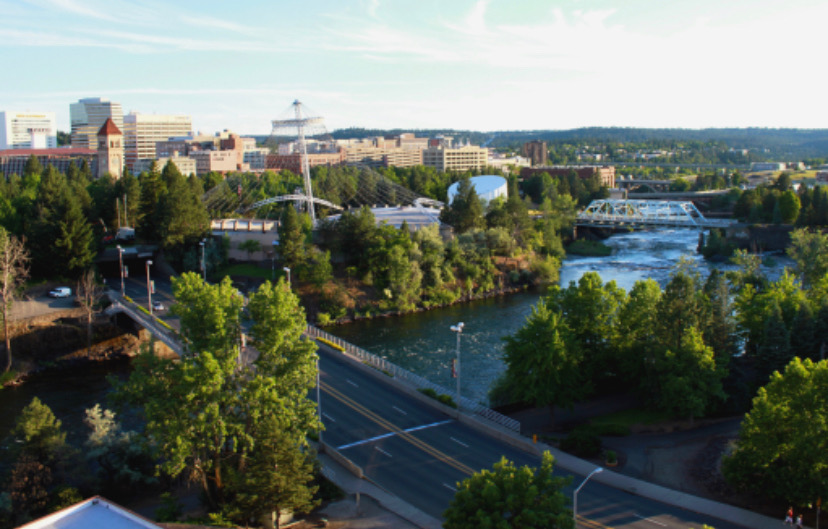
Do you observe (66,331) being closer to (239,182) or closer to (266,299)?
(266,299)

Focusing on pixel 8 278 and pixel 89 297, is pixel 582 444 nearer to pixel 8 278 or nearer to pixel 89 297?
pixel 89 297

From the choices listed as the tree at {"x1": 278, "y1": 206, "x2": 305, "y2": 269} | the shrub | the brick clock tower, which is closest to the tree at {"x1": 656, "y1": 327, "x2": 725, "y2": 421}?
the shrub

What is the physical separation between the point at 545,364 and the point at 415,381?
25.6 ft

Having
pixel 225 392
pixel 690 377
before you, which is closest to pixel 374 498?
pixel 225 392

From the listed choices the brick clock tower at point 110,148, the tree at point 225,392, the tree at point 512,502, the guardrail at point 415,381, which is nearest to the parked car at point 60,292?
the guardrail at point 415,381

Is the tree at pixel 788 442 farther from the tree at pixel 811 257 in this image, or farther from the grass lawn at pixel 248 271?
the grass lawn at pixel 248 271

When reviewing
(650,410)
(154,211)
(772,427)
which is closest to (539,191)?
(154,211)

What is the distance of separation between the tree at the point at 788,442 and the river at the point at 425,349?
1440 centimetres

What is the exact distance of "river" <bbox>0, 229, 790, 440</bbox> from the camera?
3806 cm

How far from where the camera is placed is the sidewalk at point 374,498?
843 inches

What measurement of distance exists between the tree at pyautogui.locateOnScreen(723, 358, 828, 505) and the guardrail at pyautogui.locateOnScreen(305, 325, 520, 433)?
890cm

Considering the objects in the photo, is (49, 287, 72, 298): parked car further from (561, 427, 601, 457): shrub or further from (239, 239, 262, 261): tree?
(561, 427, 601, 457): shrub

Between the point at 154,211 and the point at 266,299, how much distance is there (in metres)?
48.4

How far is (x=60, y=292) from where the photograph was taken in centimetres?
5184
